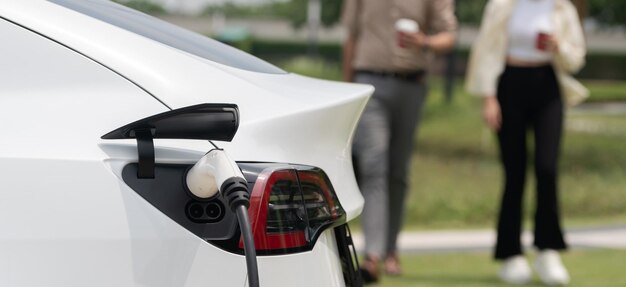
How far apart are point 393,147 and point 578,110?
84.4ft

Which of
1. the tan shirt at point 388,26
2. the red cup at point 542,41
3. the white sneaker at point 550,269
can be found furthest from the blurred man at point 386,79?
the white sneaker at point 550,269

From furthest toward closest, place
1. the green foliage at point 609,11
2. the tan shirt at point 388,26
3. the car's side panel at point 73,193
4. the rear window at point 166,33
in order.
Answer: the green foliage at point 609,11, the tan shirt at point 388,26, the rear window at point 166,33, the car's side panel at point 73,193

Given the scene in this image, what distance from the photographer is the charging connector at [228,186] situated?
251cm

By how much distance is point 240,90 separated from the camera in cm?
278

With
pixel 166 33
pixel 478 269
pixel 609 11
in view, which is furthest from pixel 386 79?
pixel 609 11

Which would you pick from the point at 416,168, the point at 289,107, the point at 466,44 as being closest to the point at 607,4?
the point at 416,168

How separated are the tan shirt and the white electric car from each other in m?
3.93

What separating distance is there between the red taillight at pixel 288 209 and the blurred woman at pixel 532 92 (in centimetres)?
390

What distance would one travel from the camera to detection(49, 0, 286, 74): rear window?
9.52 feet

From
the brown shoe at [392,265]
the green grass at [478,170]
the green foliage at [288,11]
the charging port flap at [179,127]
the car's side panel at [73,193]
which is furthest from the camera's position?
the green foliage at [288,11]

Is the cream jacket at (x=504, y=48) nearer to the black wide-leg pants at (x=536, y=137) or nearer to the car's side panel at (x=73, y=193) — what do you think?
the black wide-leg pants at (x=536, y=137)

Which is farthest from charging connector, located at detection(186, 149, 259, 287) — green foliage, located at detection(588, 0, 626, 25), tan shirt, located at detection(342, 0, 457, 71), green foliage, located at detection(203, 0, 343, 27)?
green foliage, located at detection(203, 0, 343, 27)

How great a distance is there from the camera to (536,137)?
6.59 m

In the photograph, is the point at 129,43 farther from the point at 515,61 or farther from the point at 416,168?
the point at 416,168
